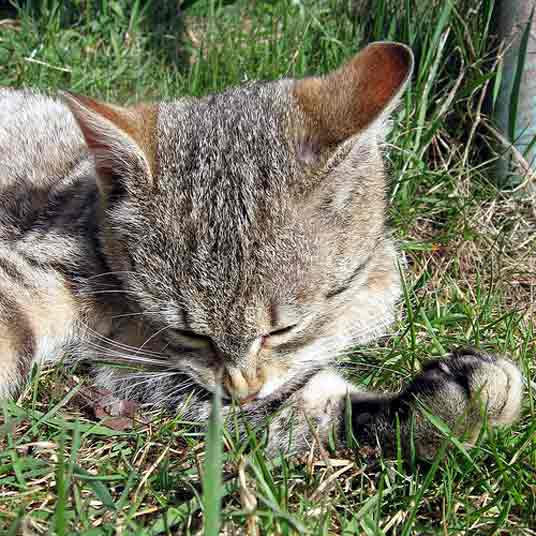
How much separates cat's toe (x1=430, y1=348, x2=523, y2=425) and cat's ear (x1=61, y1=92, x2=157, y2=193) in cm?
93

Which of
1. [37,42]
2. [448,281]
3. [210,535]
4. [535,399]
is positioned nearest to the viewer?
[210,535]

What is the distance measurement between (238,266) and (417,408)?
58 centimetres

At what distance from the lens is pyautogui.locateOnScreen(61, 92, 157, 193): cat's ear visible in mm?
1656

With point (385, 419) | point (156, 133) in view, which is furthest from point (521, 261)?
point (156, 133)

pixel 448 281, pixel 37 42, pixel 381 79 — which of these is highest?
pixel 381 79

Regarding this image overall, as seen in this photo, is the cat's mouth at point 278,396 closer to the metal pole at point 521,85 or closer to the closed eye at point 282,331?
the closed eye at point 282,331

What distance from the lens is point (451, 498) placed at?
1661 millimetres

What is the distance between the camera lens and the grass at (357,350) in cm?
162

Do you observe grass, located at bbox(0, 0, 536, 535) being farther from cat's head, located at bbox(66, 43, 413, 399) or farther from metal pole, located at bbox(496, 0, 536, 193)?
cat's head, located at bbox(66, 43, 413, 399)

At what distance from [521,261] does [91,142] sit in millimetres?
1696

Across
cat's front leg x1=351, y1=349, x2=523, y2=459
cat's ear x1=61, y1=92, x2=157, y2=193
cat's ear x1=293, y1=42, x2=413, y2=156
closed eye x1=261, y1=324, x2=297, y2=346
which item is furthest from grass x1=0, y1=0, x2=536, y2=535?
cat's ear x1=293, y1=42, x2=413, y2=156

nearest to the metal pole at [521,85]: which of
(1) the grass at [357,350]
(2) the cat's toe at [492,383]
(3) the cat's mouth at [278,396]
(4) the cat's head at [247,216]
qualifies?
(1) the grass at [357,350]

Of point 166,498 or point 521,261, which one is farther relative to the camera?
point 521,261

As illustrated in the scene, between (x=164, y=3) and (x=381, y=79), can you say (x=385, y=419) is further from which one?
(x=164, y=3)
